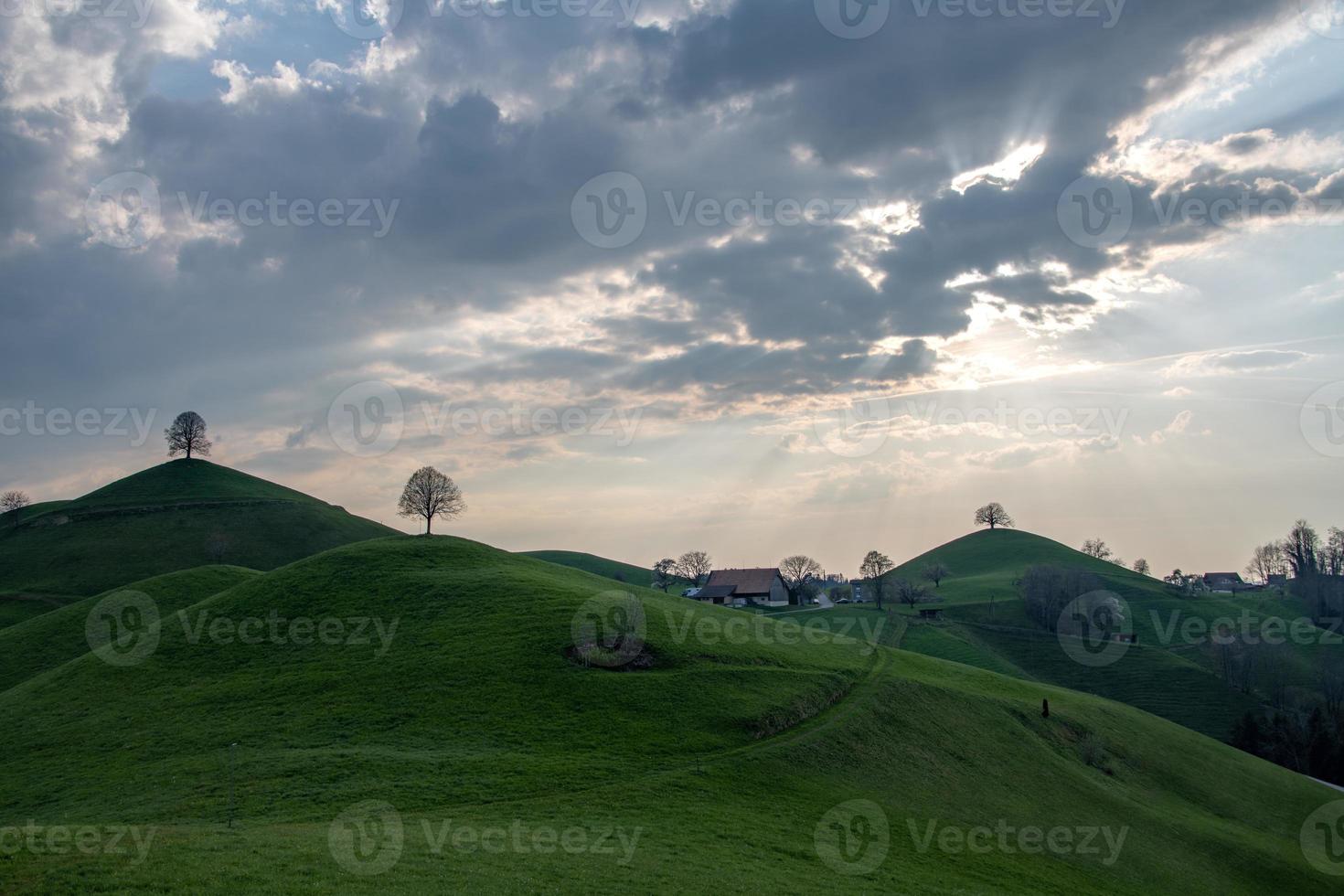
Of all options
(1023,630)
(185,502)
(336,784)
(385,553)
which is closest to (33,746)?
(336,784)

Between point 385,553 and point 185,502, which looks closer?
point 385,553

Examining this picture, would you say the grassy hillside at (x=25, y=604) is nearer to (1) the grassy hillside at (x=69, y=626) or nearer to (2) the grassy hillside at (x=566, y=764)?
(1) the grassy hillside at (x=69, y=626)

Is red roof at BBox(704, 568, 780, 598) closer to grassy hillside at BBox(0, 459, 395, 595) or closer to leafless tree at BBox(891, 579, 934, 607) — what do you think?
Answer: leafless tree at BBox(891, 579, 934, 607)

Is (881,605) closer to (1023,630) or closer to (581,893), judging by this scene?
(1023,630)

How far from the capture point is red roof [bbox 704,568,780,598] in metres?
160

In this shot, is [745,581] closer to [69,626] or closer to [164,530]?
[164,530]

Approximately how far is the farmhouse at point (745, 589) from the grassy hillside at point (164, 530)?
6782cm

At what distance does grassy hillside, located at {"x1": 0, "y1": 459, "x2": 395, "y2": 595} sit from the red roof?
69411 millimetres

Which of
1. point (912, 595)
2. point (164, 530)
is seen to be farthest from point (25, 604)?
point (912, 595)

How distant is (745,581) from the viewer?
16238cm

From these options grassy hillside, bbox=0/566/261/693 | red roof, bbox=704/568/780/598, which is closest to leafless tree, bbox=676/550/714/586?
red roof, bbox=704/568/780/598

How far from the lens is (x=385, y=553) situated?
78.1 m

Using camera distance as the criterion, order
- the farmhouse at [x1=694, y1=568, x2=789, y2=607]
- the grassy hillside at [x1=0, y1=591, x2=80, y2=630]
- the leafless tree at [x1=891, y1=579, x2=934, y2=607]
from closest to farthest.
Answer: the grassy hillside at [x1=0, y1=591, x2=80, y2=630], the farmhouse at [x1=694, y1=568, x2=789, y2=607], the leafless tree at [x1=891, y1=579, x2=934, y2=607]

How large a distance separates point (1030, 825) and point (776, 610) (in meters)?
108
